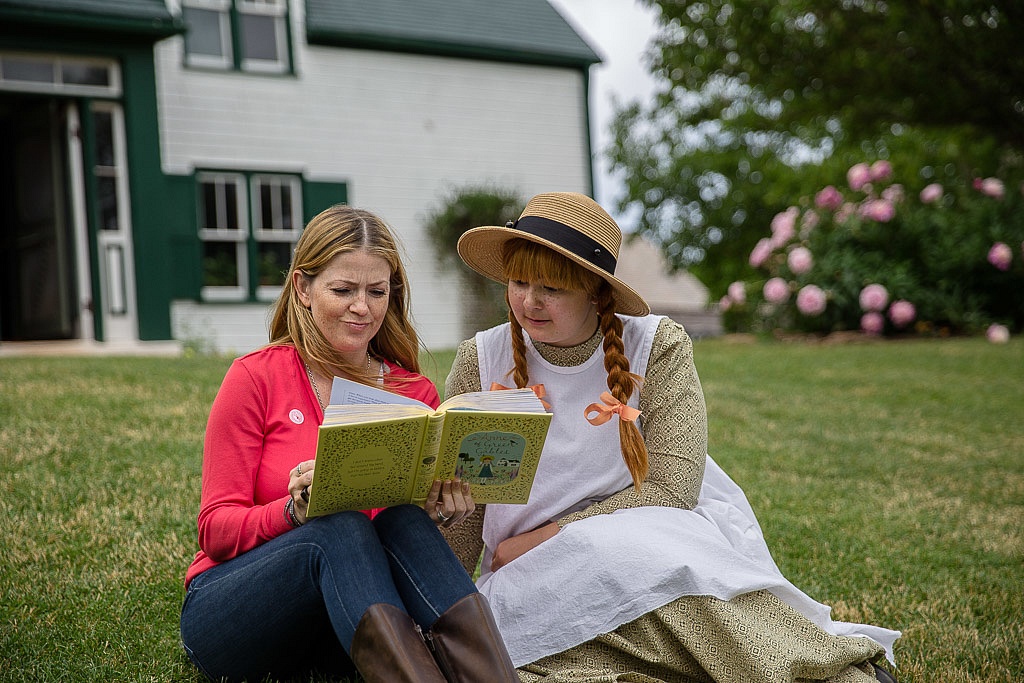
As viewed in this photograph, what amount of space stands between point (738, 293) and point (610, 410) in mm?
10262

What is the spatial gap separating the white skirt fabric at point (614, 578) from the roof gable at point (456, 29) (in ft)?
35.5

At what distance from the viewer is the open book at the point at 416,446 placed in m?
2.22

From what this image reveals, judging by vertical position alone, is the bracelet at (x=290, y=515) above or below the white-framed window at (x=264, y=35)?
below

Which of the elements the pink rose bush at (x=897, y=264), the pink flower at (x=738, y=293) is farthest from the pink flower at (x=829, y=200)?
the pink flower at (x=738, y=293)

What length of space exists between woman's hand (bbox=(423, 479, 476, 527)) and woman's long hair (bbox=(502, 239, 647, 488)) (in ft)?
1.52

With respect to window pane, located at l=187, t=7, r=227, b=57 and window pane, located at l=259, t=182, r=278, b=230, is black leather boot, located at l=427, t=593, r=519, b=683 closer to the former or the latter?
window pane, located at l=259, t=182, r=278, b=230

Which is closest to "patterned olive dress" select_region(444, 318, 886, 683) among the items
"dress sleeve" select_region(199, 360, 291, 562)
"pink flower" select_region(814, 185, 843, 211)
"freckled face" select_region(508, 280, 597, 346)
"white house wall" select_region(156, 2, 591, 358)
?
"freckled face" select_region(508, 280, 597, 346)

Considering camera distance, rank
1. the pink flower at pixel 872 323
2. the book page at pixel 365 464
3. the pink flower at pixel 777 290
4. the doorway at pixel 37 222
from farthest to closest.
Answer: the pink flower at pixel 777 290
the pink flower at pixel 872 323
the doorway at pixel 37 222
the book page at pixel 365 464

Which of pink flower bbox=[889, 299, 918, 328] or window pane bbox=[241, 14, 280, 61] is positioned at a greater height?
window pane bbox=[241, 14, 280, 61]

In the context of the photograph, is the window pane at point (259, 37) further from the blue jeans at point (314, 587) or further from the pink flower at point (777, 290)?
the blue jeans at point (314, 587)

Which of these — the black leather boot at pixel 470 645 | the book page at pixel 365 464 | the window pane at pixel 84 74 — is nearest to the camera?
the book page at pixel 365 464

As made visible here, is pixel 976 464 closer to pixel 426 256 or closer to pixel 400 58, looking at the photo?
pixel 426 256

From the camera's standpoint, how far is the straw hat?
2770 millimetres

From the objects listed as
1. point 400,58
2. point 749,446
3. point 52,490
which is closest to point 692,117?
point 400,58
